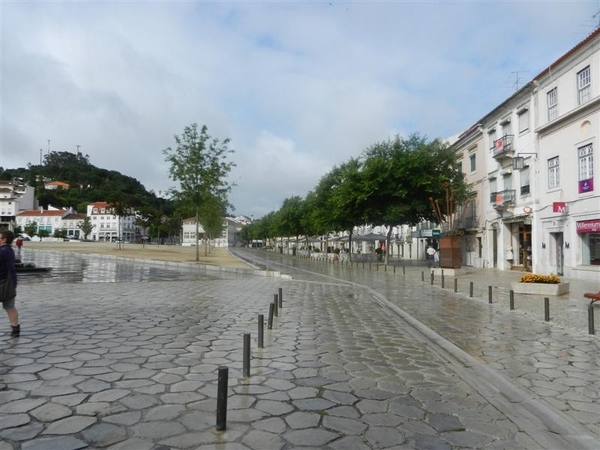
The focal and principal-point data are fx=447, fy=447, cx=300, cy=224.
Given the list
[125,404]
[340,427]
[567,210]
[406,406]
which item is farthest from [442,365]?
[567,210]

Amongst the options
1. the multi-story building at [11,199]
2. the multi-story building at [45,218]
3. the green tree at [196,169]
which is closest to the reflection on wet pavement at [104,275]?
the green tree at [196,169]

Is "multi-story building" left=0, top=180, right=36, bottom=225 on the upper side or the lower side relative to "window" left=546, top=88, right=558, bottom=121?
upper

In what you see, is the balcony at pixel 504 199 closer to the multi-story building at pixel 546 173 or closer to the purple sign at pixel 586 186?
the multi-story building at pixel 546 173

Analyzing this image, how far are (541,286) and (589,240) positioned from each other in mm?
9540

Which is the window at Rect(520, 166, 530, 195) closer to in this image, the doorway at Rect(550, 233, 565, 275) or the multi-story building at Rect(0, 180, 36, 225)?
the doorway at Rect(550, 233, 565, 275)

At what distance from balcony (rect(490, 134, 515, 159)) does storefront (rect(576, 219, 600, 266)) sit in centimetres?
798

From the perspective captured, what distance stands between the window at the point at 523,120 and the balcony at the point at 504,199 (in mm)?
3911

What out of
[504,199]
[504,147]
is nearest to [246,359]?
[504,199]

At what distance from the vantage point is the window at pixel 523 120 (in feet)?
89.4

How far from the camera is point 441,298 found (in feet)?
47.2

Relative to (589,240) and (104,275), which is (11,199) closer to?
(104,275)

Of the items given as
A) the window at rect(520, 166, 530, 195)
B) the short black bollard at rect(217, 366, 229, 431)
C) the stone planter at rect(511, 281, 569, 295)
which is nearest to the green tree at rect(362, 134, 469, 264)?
the window at rect(520, 166, 530, 195)

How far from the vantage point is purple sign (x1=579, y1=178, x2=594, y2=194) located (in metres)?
21.2

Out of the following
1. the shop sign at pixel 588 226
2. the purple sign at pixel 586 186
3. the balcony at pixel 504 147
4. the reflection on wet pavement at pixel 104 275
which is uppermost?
the balcony at pixel 504 147
